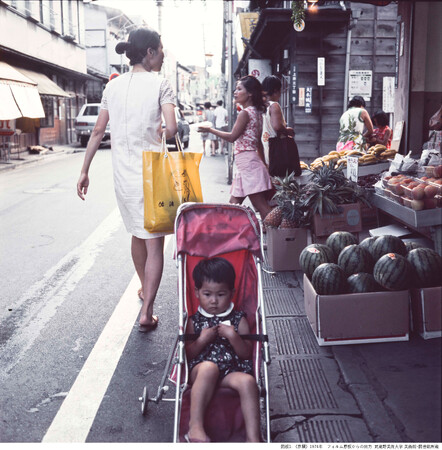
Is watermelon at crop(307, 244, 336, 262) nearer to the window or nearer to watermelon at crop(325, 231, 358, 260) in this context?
watermelon at crop(325, 231, 358, 260)

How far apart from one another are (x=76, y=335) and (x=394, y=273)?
8.12 ft

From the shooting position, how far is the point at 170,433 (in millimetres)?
2928

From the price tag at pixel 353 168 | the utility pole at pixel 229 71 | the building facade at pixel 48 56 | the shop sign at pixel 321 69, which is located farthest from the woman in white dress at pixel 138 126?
the building facade at pixel 48 56

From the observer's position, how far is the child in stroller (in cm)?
265

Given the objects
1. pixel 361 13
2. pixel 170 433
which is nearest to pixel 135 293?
pixel 170 433

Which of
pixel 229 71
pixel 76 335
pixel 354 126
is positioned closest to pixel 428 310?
pixel 76 335

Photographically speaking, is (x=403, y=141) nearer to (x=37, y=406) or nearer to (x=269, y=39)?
(x=37, y=406)

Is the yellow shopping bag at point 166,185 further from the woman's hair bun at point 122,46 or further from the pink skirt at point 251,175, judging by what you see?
the pink skirt at point 251,175

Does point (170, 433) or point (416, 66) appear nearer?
point (170, 433)

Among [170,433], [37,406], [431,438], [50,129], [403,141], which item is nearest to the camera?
[431,438]

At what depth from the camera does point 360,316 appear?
3.87 m

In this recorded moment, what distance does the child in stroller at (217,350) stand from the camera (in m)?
2.65

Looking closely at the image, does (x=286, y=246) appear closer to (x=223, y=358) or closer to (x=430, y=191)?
(x=430, y=191)

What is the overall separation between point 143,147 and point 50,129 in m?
26.3
